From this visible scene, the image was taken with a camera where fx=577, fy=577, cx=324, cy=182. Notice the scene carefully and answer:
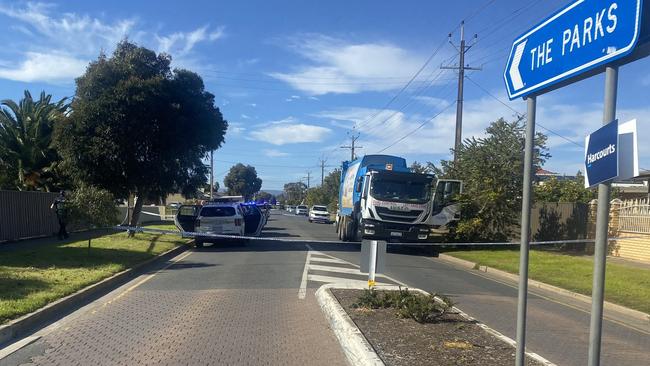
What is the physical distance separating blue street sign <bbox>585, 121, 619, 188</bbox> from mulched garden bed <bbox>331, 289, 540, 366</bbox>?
342 cm

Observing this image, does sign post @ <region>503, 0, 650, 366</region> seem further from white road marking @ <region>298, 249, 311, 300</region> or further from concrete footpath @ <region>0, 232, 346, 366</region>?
white road marking @ <region>298, 249, 311, 300</region>

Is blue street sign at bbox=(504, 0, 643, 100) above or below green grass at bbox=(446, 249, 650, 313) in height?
above

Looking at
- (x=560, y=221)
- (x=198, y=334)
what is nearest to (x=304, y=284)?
(x=198, y=334)

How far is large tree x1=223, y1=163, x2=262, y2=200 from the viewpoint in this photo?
413 ft

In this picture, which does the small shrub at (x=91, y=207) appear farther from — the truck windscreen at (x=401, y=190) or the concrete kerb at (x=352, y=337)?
the truck windscreen at (x=401, y=190)

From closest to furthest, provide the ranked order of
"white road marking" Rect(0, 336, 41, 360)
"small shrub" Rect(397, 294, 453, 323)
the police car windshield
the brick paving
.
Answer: the brick paving, "white road marking" Rect(0, 336, 41, 360), "small shrub" Rect(397, 294, 453, 323), the police car windshield

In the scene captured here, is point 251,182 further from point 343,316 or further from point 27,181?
point 343,316

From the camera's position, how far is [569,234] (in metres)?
25.1

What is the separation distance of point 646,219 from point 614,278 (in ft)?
19.4

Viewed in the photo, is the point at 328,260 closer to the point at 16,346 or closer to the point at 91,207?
the point at 91,207

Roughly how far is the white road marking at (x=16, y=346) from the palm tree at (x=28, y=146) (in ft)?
81.5

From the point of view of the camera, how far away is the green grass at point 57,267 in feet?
30.4

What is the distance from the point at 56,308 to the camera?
9.17m

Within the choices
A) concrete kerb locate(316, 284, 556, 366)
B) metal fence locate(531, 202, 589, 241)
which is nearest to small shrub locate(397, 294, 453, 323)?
concrete kerb locate(316, 284, 556, 366)
